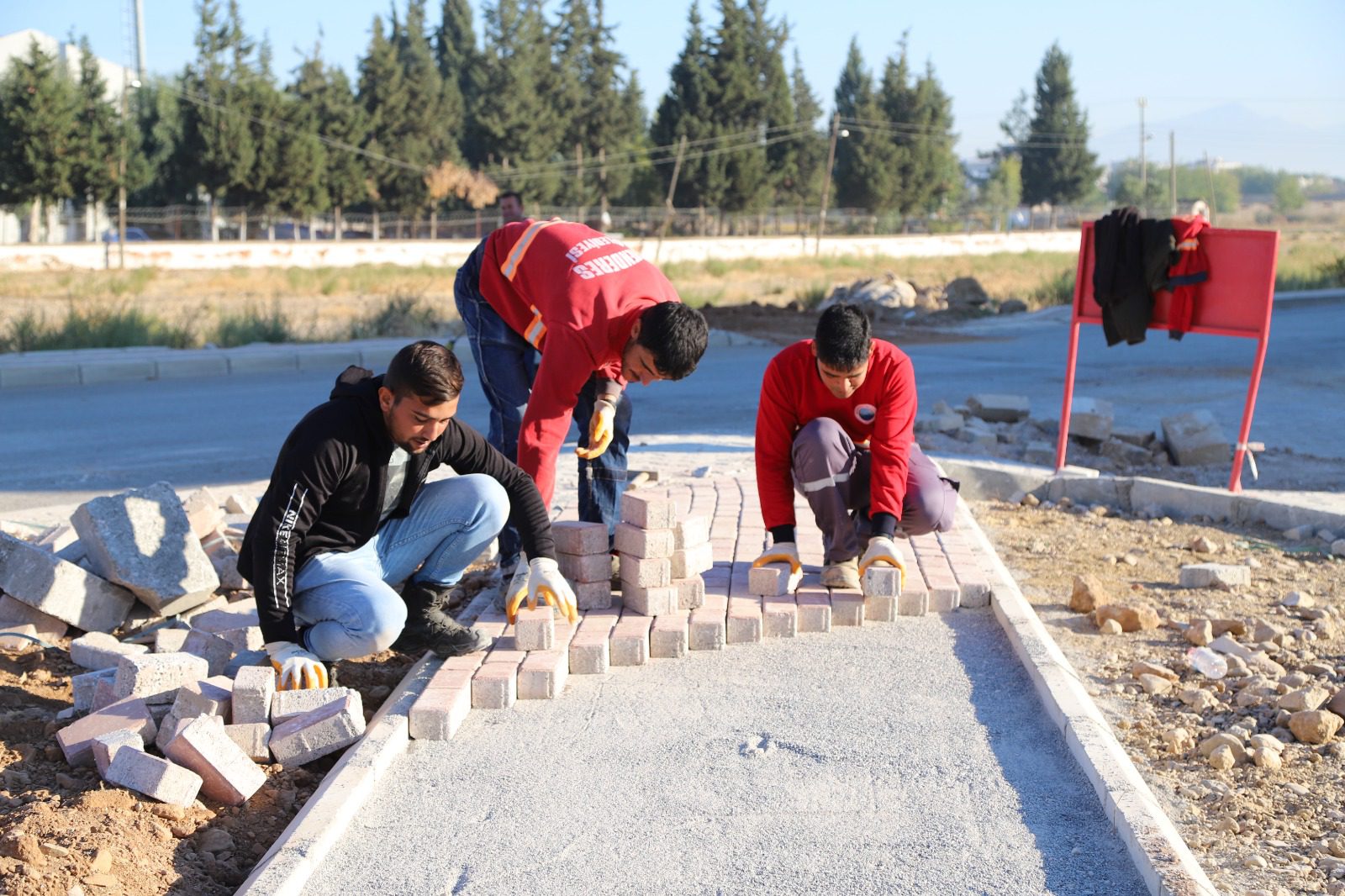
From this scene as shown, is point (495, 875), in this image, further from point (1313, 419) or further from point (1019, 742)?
point (1313, 419)

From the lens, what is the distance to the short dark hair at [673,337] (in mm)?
4191

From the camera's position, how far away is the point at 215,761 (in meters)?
3.32

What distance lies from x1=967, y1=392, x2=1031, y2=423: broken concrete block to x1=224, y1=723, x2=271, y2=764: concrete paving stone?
23.2 ft

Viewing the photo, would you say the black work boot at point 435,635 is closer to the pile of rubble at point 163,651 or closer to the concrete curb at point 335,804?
the concrete curb at point 335,804

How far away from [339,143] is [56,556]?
143 feet

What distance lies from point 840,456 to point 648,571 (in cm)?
94

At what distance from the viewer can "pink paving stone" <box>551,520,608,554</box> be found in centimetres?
460

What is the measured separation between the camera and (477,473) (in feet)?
14.1

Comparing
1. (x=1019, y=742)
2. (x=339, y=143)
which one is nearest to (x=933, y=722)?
(x=1019, y=742)

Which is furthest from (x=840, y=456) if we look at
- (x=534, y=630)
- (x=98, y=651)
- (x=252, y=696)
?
(x=98, y=651)

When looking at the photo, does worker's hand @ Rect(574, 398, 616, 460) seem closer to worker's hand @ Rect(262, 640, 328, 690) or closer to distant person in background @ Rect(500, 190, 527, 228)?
worker's hand @ Rect(262, 640, 328, 690)

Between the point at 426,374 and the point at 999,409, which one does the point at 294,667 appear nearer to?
the point at 426,374

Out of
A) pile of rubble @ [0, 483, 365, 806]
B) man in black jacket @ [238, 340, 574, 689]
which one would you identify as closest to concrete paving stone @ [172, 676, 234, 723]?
pile of rubble @ [0, 483, 365, 806]

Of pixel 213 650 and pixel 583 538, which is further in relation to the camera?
pixel 583 538
